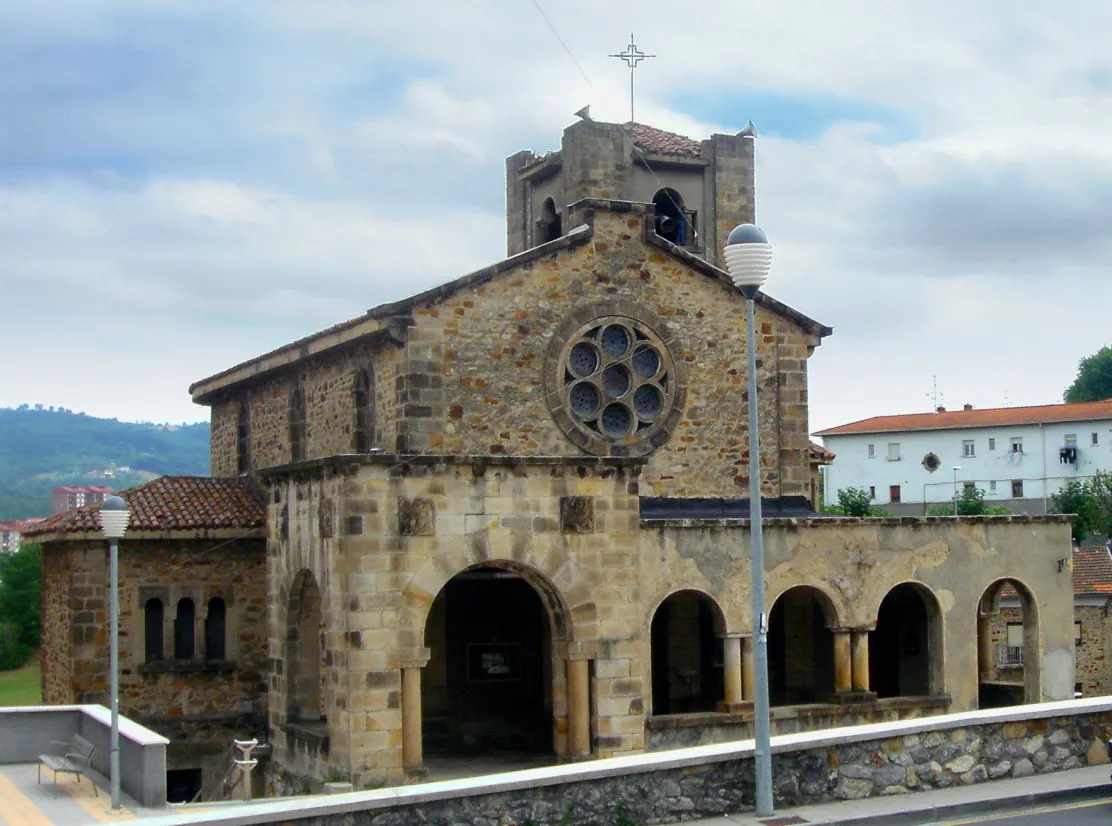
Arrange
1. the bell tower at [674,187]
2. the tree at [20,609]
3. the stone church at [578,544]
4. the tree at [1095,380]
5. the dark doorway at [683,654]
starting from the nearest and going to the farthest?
the stone church at [578,544] < the dark doorway at [683,654] < the bell tower at [674,187] < the tree at [20,609] < the tree at [1095,380]

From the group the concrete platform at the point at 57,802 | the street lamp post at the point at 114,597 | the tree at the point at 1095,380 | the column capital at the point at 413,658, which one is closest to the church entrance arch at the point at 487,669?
the column capital at the point at 413,658

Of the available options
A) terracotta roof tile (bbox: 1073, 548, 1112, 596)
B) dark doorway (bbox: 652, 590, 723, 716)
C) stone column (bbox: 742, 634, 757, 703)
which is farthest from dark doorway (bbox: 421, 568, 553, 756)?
terracotta roof tile (bbox: 1073, 548, 1112, 596)

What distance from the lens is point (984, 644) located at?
102 feet

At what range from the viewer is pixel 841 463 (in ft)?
315

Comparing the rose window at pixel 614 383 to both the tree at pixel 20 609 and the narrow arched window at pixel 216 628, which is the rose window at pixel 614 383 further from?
the tree at pixel 20 609

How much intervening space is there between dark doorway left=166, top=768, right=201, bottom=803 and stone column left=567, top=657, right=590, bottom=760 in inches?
372

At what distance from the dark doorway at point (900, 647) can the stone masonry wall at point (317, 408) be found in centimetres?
1067

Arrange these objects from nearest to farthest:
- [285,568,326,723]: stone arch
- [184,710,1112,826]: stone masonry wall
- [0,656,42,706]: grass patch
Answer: [184,710,1112,826]: stone masonry wall
[285,568,326,723]: stone arch
[0,656,42,706]: grass patch

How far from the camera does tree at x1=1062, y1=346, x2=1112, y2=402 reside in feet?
352

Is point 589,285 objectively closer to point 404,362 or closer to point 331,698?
point 404,362

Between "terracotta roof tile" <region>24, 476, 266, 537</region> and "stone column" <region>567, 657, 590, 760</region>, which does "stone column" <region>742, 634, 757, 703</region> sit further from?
"terracotta roof tile" <region>24, 476, 266, 537</region>

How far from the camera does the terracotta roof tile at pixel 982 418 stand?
88.6m

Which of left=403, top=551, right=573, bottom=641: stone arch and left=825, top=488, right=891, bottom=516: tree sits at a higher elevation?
left=825, top=488, right=891, bottom=516: tree

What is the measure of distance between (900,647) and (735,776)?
16198 mm
